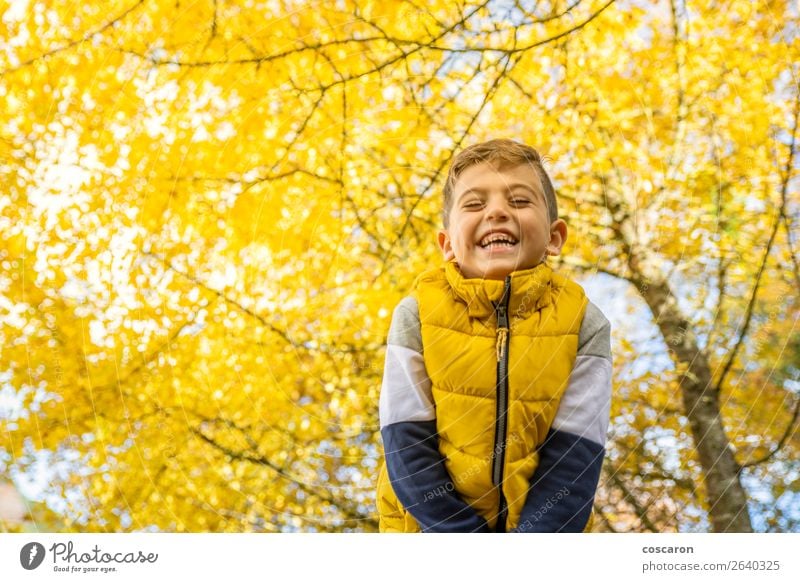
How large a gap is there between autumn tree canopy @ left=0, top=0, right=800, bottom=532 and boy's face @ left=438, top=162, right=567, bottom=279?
0.70 m

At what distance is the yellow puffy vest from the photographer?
1066mm

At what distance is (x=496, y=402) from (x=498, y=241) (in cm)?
28

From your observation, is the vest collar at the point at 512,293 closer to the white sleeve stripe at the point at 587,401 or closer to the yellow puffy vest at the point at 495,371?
the yellow puffy vest at the point at 495,371

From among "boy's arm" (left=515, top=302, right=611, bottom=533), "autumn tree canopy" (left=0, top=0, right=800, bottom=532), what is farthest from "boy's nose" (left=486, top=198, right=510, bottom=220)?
"autumn tree canopy" (left=0, top=0, right=800, bottom=532)

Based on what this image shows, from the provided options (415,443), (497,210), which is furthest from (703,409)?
(415,443)

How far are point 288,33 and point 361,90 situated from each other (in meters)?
0.24

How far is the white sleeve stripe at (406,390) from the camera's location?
1099 mm

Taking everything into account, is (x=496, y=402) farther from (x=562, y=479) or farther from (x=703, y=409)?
(x=703, y=409)

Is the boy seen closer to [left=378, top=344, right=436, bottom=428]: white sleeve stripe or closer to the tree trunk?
[left=378, top=344, right=436, bottom=428]: white sleeve stripe

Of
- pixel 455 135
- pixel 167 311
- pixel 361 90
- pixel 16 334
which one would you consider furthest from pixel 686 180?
pixel 16 334

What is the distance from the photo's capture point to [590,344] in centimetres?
113

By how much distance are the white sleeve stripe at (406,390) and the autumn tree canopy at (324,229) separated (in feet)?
3.02

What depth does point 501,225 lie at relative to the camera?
3.99ft
